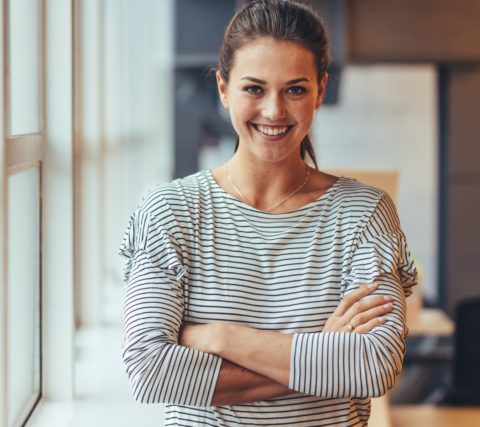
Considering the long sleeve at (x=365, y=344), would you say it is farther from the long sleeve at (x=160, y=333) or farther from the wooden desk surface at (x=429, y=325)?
the wooden desk surface at (x=429, y=325)

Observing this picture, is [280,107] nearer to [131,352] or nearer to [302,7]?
[302,7]

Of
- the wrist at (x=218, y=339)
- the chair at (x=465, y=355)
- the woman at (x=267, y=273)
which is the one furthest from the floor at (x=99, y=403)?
the chair at (x=465, y=355)

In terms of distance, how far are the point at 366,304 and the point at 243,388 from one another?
26 centimetres

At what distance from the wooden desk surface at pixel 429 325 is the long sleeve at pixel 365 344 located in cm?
324

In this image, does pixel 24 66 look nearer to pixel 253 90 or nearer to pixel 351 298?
pixel 253 90

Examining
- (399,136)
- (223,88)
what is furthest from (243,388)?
(399,136)

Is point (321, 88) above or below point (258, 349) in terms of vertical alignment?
above

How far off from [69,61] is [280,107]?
4.03 feet

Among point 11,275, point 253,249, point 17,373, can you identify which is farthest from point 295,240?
point 17,373

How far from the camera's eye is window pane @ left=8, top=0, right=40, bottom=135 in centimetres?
240

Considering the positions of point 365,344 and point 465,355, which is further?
Answer: point 465,355

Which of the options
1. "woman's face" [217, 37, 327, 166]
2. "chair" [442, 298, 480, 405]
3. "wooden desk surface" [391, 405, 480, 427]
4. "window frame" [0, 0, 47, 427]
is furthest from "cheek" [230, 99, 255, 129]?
"chair" [442, 298, 480, 405]

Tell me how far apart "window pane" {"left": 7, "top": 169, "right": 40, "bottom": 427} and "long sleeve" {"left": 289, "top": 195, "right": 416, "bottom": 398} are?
2.95 ft

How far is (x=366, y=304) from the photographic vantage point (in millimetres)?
1703
